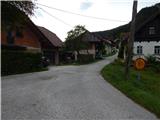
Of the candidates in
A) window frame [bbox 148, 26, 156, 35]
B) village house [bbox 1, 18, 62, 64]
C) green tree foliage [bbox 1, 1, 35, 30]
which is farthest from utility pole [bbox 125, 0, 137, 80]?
window frame [bbox 148, 26, 156, 35]

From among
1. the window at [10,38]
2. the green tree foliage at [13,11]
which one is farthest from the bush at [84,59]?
the green tree foliage at [13,11]

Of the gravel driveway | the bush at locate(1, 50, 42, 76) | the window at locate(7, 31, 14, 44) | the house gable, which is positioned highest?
the house gable

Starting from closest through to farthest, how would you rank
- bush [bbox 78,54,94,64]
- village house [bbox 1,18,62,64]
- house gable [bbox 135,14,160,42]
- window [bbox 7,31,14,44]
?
village house [bbox 1,18,62,64] < window [bbox 7,31,14,44] < house gable [bbox 135,14,160,42] < bush [bbox 78,54,94,64]

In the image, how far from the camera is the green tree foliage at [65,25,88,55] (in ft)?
142

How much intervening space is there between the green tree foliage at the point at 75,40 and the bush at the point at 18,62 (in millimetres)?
18095

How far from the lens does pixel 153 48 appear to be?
37.6 metres

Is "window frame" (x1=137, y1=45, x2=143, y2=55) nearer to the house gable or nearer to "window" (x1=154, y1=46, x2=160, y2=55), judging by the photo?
the house gable

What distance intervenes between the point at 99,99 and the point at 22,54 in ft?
45.3

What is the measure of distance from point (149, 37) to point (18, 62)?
21231 millimetres

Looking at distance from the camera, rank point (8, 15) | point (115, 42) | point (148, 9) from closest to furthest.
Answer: point (8, 15)
point (148, 9)
point (115, 42)

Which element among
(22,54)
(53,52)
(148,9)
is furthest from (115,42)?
(22,54)

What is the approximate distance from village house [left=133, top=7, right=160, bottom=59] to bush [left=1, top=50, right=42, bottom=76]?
17556mm

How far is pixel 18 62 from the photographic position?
22.3 m

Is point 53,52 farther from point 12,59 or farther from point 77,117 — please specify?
point 77,117
